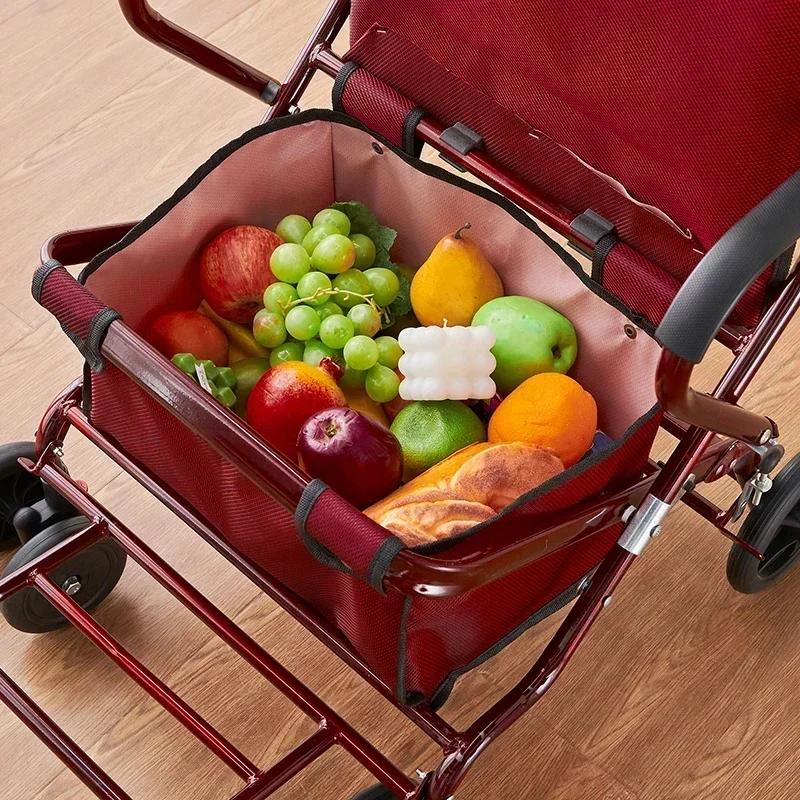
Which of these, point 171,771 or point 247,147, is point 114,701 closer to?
point 171,771

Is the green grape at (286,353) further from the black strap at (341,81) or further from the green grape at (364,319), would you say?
the black strap at (341,81)

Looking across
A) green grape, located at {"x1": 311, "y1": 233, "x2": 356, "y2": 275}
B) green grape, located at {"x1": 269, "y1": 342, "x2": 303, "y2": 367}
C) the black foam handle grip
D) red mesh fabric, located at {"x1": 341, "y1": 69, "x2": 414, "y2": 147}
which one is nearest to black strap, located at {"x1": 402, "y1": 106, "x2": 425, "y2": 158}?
red mesh fabric, located at {"x1": 341, "y1": 69, "x2": 414, "y2": 147}

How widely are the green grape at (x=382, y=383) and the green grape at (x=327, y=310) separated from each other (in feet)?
0.22

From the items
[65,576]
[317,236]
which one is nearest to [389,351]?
[317,236]

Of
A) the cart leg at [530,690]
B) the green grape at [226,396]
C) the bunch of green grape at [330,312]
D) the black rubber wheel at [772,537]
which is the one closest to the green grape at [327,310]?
the bunch of green grape at [330,312]

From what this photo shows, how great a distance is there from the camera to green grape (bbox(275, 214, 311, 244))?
1.08 metres

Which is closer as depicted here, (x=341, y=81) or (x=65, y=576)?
(x=341, y=81)

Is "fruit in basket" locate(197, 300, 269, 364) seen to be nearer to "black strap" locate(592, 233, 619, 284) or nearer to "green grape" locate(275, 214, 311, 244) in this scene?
"green grape" locate(275, 214, 311, 244)

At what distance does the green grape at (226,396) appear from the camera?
995mm

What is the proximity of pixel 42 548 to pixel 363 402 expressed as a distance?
15.4 inches

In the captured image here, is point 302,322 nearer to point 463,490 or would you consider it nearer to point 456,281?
point 456,281

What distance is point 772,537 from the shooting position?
1213 millimetres

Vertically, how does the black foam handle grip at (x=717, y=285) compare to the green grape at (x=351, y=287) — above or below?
above

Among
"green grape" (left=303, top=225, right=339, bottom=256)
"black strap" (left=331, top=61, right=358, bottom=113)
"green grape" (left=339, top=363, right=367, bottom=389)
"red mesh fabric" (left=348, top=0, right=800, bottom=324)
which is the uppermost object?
"red mesh fabric" (left=348, top=0, right=800, bottom=324)
